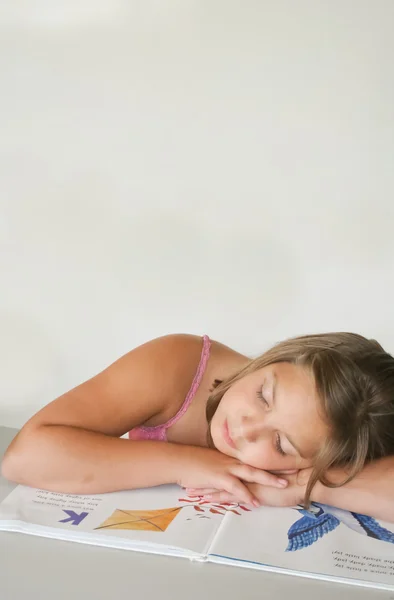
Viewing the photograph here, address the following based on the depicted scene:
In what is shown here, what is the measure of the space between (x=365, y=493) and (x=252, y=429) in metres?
0.19

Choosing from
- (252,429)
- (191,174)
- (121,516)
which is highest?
(191,174)

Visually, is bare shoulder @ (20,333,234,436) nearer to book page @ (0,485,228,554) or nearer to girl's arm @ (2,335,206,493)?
girl's arm @ (2,335,206,493)

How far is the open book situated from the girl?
0.08 feet

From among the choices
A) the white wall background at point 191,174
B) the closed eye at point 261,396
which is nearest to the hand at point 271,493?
the closed eye at point 261,396

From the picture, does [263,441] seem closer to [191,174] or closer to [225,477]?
[225,477]

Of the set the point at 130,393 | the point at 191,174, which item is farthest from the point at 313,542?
the point at 191,174

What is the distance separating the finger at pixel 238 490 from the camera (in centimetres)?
99

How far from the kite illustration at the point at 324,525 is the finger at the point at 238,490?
0.23 ft

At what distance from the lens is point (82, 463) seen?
3.22ft

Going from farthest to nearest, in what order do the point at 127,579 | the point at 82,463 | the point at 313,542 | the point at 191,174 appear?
1. the point at 191,174
2. the point at 82,463
3. the point at 313,542
4. the point at 127,579

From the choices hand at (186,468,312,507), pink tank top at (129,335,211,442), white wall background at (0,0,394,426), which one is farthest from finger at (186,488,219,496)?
white wall background at (0,0,394,426)

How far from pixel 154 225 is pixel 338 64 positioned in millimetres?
586

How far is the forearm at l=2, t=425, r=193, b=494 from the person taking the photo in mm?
979

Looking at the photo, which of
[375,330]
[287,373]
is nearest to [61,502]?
[287,373]
